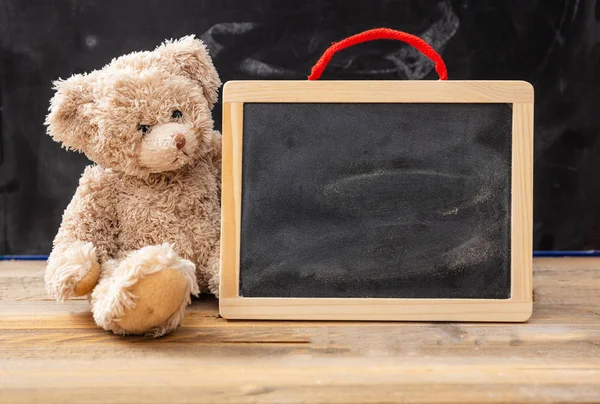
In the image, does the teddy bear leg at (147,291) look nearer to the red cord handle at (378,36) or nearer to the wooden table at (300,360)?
the wooden table at (300,360)

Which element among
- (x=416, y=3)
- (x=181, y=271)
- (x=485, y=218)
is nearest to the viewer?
(x=181, y=271)

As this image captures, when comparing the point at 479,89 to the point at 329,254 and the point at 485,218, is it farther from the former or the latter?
the point at 329,254

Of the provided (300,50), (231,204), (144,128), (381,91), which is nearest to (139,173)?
(144,128)

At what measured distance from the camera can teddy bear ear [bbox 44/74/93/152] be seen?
3.20 ft

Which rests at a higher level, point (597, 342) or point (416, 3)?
point (416, 3)

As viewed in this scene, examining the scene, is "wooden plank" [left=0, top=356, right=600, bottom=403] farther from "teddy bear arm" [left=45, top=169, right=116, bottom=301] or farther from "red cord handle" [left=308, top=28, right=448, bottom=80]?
"red cord handle" [left=308, top=28, right=448, bottom=80]

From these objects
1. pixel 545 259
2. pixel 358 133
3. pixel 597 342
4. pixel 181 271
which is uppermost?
pixel 358 133

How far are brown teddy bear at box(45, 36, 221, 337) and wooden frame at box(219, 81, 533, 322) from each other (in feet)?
0.31

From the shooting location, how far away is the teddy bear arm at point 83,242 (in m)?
0.91

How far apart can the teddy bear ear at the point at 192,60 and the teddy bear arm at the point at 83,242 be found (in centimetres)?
26

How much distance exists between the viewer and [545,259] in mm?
1458

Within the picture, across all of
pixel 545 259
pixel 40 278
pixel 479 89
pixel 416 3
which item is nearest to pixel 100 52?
pixel 40 278

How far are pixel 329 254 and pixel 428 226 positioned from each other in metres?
0.17

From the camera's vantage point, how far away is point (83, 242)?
0.99m
